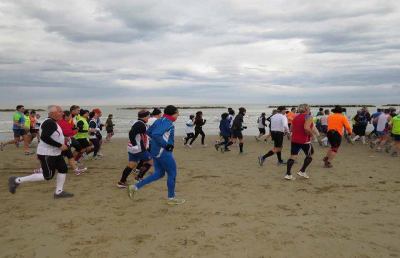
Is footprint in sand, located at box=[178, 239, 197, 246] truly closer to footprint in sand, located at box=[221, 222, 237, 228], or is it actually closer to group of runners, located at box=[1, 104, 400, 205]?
footprint in sand, located at box=[221, 222, 237, 228]

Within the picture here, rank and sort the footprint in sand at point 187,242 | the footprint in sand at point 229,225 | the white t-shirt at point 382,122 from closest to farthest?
the footprint in sand at point 187,242 → the footprint in sand at point 229,225 → the white t-shirt at point 382,122

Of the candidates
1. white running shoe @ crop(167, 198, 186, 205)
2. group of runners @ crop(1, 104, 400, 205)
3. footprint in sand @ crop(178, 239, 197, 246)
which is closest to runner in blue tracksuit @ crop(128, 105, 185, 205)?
group of runners @ crop(1, 104, 400, 205)

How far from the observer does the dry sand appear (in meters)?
4.44

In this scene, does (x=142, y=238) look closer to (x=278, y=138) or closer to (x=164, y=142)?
(x=164, y=142)

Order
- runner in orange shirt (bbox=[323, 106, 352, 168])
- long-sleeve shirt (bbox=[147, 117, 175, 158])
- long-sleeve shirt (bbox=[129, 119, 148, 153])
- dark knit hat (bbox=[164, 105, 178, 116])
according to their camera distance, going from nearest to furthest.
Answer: long-sleeve shirt (bbox=[147, 117, 175, 158]), dark knit hat (bbox=[164, 105, 178, 116]), long-sleeve shirt (bbox=[129, 119, 148, 153]), runner in orange shirt (bbox=[323, 106, 352, 168])

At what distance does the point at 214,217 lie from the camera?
5.66 meters

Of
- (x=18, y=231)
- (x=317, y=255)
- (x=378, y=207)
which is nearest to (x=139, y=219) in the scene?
(x=18, y=231)

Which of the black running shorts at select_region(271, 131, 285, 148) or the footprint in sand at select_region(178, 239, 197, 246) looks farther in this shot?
the black running shorts at select_region(271, 131, 285, 148)

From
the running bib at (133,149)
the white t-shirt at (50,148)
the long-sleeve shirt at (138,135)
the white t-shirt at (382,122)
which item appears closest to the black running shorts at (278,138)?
the long-sleeve shirt at (138,135)

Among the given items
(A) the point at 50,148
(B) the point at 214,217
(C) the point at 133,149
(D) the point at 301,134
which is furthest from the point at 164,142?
(D) the point at 301,134

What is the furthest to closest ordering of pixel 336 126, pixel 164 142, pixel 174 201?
pixel 336 126 < pixel 174 201 < pixel 164 142

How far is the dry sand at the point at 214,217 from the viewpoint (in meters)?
4.44

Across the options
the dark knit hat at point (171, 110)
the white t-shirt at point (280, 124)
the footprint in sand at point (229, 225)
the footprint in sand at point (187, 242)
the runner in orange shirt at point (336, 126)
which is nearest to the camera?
the footprint in sand at point (187, 242)

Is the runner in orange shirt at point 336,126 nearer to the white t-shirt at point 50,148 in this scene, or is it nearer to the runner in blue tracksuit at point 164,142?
the runner in blue tracksuit at point 164,142
